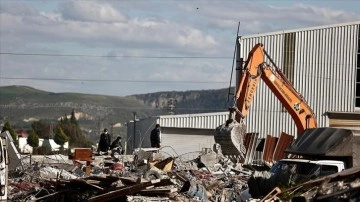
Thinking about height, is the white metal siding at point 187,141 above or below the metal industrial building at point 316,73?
below

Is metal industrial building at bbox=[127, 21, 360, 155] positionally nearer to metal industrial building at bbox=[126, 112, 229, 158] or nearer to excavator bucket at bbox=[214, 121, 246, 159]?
metal industrial building at bbox=[126, 112, 229, 158]

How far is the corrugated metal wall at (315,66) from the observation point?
51625mm

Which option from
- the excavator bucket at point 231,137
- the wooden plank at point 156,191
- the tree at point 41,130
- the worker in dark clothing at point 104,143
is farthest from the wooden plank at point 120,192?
the tree at point 41,130

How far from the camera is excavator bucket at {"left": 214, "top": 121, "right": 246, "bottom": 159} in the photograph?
3419 centimetres

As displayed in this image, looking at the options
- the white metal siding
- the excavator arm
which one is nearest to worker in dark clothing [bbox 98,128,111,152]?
the excavator arm

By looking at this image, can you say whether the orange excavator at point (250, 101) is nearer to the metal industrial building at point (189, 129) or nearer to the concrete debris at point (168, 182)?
the concrete debris at point (168, 182)

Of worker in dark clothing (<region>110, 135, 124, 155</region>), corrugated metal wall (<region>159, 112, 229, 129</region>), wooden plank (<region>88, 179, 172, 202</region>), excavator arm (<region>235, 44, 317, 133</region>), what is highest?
excavator arm (<region>235, 44, 317, 133</region>)

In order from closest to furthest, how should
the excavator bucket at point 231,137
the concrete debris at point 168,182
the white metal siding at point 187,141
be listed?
1. the concrete debris at point 168,182
2. the excavator bucket at point 231,137
3. the white metal siding at point 187,141

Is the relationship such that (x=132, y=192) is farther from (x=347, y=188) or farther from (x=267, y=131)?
(x=267, y=131)

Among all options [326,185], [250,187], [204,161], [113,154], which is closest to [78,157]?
[113,154]

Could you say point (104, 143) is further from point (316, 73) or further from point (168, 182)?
point (168, 182)

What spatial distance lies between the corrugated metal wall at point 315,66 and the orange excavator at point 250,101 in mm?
11670

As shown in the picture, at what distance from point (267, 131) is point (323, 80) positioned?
3788 millimetres

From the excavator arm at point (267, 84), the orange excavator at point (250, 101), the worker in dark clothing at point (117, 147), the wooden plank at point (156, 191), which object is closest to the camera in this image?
the wooden plank at point (156, 191)
